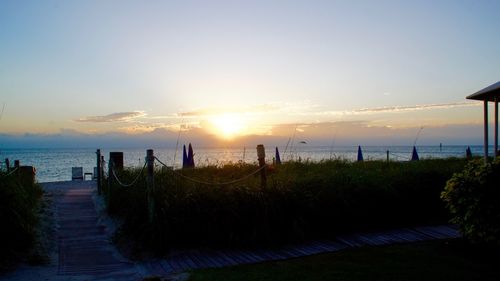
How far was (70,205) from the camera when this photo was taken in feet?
41.2

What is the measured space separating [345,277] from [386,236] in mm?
3029

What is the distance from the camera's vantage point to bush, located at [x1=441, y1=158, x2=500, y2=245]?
22.4 feet

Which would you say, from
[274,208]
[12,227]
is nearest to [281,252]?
[274,208]

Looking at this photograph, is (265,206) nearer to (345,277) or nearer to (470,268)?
(345,277)

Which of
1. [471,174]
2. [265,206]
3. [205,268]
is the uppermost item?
[471,174]

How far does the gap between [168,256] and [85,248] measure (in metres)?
1.86

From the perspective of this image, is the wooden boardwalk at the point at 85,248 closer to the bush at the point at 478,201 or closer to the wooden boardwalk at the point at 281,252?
the wooden boardwalk at the point at 281,252

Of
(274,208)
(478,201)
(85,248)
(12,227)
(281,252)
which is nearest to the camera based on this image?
(478,201)

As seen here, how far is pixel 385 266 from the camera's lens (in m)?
6.55

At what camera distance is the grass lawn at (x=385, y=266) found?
6.11m

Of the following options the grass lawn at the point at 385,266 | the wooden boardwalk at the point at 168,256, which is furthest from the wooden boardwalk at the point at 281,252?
the grass lawn at the point at 385,266

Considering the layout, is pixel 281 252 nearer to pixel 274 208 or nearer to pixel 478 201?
pixel 274 208

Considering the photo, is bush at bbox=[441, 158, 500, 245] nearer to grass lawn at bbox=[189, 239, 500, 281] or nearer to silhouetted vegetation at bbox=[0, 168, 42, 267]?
grass lawn at bbox=[189, 239, 500, 281]

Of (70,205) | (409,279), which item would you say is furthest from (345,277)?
(70,205)
